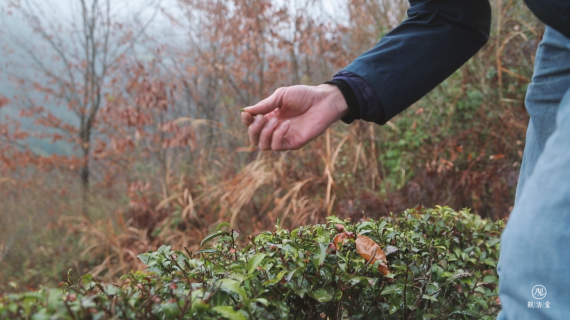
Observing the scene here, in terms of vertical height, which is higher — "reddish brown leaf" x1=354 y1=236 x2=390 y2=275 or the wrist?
the wrist

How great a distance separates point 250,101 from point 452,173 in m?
4.00

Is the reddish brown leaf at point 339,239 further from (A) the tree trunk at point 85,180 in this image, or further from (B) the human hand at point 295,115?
(A) the tree trunk at point 85,180

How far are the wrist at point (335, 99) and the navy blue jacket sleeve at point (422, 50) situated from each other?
38 millimetres

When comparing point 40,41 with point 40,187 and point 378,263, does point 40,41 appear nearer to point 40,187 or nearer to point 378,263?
point 40,187

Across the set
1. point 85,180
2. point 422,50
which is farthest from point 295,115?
point 85,180

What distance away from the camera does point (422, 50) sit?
140 centimetres

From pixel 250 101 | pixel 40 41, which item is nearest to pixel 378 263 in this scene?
pixel 250 101

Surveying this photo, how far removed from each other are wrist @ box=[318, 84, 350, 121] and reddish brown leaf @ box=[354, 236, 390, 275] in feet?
1.48

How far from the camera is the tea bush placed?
819mm
